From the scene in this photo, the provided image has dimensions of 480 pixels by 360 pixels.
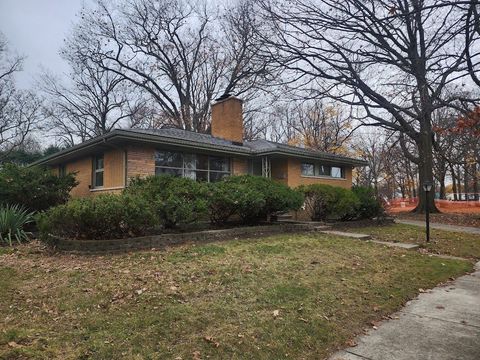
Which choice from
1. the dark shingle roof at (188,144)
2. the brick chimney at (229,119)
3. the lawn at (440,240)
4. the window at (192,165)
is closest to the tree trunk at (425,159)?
the dark shingle roof at (188,144)

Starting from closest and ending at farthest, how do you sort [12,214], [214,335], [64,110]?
[214,335] < [12,214] < [64,110]

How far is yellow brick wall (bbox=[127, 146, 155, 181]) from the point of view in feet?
38.5

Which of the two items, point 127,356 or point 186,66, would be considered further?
point 186,66

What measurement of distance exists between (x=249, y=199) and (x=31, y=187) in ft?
22.6

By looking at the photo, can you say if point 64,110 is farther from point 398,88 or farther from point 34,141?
point 398,88

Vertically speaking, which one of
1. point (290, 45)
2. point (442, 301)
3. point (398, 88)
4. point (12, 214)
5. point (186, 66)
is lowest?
point (442, 301)

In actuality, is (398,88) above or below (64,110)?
below

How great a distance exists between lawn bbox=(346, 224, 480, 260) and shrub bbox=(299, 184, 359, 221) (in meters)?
0.80

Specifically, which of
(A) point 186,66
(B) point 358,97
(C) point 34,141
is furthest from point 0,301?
(C) point 34,141

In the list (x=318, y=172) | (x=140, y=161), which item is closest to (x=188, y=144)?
(x=140, y=161)

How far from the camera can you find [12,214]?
29.2ft

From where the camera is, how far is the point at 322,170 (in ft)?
59.1

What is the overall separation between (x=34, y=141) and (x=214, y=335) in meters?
39.4

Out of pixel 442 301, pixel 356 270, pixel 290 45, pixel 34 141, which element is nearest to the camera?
pixel 442 301
